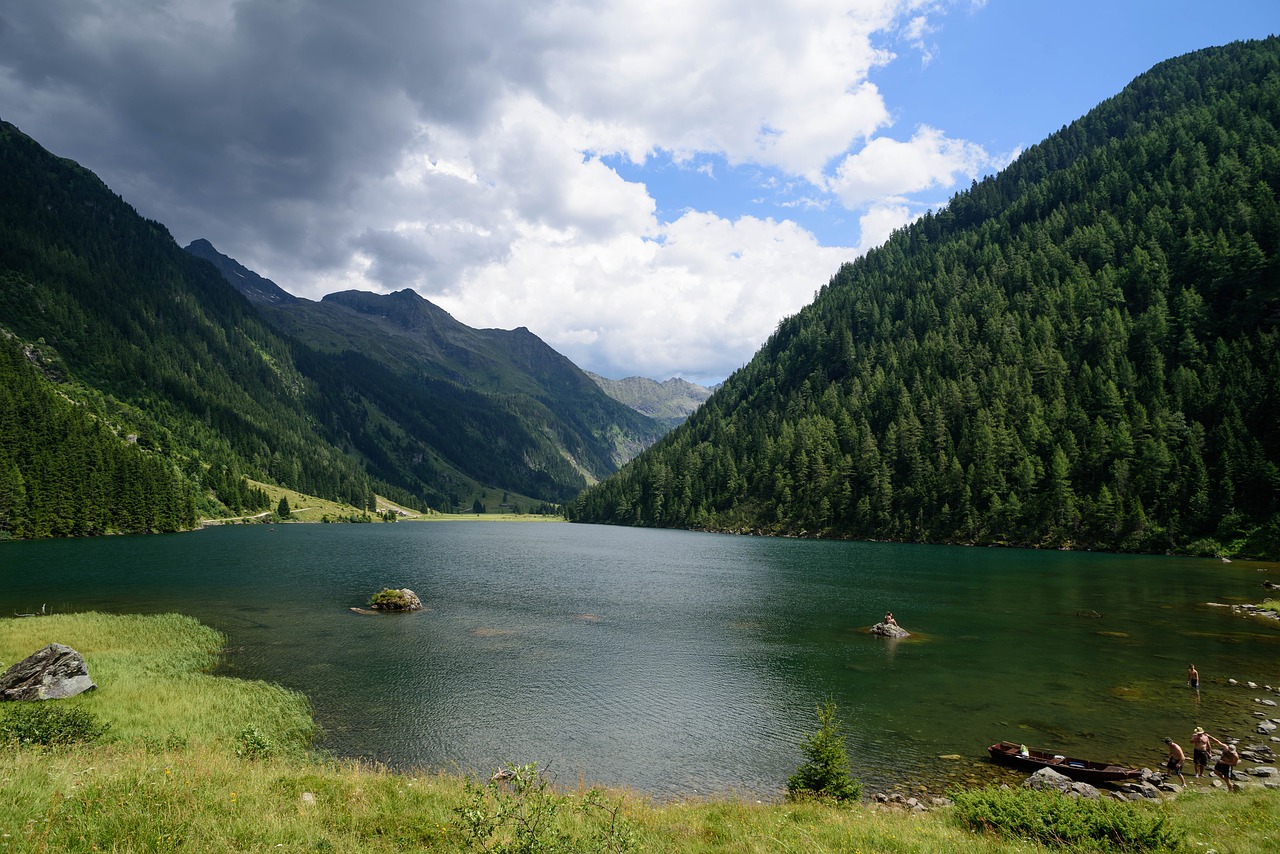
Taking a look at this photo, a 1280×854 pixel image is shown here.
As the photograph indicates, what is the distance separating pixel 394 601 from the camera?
230 feet

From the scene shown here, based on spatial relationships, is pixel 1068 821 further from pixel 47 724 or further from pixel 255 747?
pixel 47 724

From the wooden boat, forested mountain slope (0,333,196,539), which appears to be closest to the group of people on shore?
the wooden boat

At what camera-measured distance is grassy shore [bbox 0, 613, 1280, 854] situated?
13.7 meters

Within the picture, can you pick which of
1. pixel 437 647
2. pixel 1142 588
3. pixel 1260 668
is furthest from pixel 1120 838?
pixel 1142 588

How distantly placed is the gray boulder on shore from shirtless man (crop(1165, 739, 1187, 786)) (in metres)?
58.6

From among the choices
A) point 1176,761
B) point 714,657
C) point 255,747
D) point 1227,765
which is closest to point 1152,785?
point 1176,761

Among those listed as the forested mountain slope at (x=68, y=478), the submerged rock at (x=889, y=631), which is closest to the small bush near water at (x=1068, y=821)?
the submerged rock at (x=889, y=631)

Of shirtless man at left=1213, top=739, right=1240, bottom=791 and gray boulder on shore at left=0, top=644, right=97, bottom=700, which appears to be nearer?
shirtless man at left=1213, top=739, right=1240, bottom=791

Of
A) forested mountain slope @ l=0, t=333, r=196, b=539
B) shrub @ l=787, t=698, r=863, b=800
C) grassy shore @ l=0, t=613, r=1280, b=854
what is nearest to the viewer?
grassy shore @ l=0, t=613, r=1280, b=854

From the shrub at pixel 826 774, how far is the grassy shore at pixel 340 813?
1244mm

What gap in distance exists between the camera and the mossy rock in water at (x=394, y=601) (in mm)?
69562

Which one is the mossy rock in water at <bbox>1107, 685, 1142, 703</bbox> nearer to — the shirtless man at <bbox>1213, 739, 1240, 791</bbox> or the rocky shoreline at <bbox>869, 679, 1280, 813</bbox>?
the rocky shoreline at <bbox>869, 679, 1280, 813</bbox>

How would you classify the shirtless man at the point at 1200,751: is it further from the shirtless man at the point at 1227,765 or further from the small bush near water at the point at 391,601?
the small bush near water at the point at 391,601

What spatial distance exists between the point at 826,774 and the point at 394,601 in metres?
58.5
